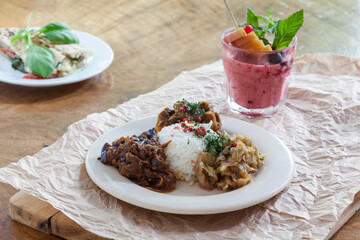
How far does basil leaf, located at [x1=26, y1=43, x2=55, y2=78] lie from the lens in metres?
2.98

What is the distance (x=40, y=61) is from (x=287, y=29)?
1425mm

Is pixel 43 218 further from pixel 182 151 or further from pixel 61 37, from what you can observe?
pixel 61 37

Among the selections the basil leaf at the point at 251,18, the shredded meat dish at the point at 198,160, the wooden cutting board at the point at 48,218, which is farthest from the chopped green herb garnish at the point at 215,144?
the basil leaf at the point at 251,18

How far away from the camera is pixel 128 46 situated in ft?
12.1

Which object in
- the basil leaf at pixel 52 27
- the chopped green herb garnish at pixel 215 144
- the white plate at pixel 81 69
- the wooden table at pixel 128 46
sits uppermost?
the chopped green herb garnish at pixel 215 144

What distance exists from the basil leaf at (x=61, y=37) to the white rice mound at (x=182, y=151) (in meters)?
1.24

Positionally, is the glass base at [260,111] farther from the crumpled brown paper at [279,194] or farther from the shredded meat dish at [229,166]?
the shredded meat dish at [229,166]

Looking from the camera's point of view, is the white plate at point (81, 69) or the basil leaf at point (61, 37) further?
the basil leaf at point (61, 37)

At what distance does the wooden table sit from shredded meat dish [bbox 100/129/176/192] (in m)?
0.42

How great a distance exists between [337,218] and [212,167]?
529 millimetres

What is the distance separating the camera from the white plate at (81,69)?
2.93 metres

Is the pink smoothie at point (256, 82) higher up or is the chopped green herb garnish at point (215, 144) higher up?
the chopped green herb garnish at point (215, 144)

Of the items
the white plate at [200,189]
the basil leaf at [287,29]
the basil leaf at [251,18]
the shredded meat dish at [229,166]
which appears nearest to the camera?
the white plate at [200,189]

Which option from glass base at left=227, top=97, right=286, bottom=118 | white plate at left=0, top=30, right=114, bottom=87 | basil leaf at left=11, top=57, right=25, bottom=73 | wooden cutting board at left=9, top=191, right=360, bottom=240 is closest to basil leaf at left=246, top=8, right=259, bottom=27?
glass base at left=227, top=97, right=286, bottom=118
